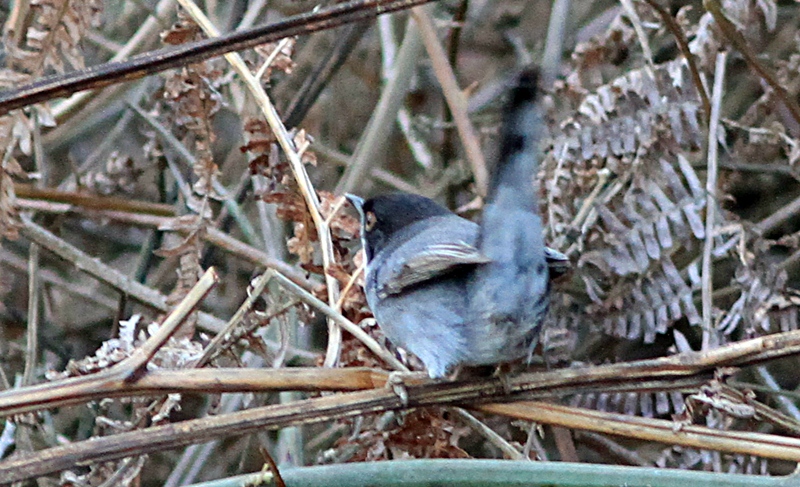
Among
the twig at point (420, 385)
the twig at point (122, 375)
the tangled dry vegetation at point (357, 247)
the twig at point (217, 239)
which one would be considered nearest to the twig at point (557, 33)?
the tangled dry vegetation at point (357, 247)

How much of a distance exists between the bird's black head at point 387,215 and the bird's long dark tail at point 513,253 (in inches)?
24.7

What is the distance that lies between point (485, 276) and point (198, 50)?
42.2 inches

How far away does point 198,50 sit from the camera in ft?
5.47

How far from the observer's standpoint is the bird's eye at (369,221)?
312 centimetres

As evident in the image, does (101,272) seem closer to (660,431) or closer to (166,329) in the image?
(166,329)

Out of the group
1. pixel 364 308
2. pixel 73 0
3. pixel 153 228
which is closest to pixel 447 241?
pixel 364 308

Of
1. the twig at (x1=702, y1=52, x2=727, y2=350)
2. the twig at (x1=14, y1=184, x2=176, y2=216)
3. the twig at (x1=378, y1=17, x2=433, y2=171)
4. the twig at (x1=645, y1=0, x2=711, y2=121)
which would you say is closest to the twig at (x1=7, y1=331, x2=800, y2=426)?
the twig at (x1=702, y1=52, x2=727, y2=350)

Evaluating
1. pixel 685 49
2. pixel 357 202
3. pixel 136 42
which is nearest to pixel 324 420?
pixel 357 202

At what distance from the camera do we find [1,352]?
4.09 metres

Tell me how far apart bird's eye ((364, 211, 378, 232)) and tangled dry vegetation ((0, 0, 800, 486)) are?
0.24 meters

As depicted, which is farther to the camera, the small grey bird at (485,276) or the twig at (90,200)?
the twig at (90,200)

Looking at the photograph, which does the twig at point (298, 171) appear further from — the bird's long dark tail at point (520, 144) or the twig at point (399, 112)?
the twig at point (399, 112)

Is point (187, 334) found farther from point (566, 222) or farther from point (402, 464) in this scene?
point (566, 222)

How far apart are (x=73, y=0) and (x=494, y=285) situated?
4.57 ft
